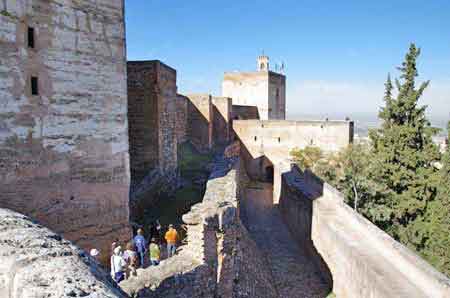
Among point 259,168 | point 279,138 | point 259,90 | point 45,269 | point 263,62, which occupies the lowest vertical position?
point 259,168

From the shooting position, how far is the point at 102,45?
7664 mm

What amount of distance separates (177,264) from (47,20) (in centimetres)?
500

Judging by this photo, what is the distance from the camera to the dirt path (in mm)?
9945

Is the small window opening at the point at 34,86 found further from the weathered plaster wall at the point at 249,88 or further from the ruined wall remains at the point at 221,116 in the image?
the weathered plaster wall at the point at 249,88

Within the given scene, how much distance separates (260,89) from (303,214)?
24.9 meters

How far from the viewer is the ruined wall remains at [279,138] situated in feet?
89.1

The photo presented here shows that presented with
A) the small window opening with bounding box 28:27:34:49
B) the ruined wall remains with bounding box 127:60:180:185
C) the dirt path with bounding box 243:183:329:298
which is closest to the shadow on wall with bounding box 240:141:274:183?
the dirt path with bounding box 243:183:329:298

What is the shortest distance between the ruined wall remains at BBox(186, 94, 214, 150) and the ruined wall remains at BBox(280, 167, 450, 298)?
11213mm

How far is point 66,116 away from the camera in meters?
7.12

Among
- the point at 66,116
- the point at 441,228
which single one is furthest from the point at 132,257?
the point at 441,228

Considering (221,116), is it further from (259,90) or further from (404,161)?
(404,161)

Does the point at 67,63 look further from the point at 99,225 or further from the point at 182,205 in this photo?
the point at 182,205

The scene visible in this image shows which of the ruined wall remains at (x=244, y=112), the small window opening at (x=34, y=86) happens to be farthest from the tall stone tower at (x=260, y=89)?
the small window opening at (x=34, y=86)

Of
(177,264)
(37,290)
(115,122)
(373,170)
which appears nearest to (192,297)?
(177,264)
